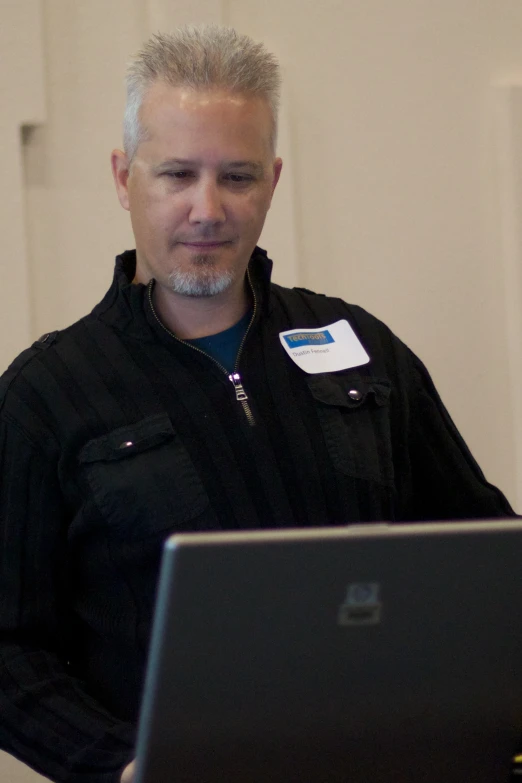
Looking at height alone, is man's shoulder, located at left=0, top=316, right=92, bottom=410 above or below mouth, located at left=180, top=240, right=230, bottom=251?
below

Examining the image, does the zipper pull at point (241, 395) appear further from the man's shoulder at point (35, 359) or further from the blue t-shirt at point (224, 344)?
the man's shoulder at point (35, 359)

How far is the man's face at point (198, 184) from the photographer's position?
5.15 feet

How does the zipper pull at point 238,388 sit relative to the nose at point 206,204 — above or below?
below

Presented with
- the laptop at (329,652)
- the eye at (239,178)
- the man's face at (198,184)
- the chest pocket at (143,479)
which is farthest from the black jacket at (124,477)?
the laptop at (329,652)

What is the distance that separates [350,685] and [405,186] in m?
1.94

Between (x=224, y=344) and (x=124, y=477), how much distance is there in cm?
29

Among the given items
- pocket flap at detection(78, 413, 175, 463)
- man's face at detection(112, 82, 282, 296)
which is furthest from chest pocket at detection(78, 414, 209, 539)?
man's face at detection(112, 82, 282, 296)

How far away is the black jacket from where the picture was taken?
153 cm

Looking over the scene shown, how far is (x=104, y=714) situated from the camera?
1.44 m

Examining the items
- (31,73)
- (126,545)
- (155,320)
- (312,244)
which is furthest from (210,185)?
(312,244)

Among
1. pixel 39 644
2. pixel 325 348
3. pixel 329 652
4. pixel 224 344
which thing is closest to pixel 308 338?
pixel 325 348

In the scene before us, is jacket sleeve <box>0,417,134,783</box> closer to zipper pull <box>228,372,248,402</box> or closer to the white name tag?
zipper pull <box>228,372,248,402</box>

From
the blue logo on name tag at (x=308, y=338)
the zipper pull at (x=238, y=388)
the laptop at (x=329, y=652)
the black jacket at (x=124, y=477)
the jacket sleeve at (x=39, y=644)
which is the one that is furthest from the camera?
the blue logo on name tag at (x=308, y=338)

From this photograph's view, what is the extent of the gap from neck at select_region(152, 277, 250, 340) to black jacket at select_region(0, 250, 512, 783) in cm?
4
